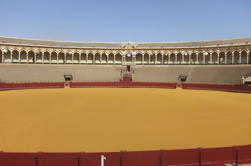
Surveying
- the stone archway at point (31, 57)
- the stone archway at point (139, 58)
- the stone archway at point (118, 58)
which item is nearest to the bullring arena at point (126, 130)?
the stone archway at point (31, 57)

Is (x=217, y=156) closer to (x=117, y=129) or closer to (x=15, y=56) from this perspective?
(x=117, y=129)

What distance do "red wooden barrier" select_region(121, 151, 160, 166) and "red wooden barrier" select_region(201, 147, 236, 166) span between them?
50.3 inches

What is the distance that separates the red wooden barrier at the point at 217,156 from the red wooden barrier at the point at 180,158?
0.20 m

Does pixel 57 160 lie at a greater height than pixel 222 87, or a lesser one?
lesser

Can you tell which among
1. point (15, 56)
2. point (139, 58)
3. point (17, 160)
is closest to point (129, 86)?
point (139, 58)

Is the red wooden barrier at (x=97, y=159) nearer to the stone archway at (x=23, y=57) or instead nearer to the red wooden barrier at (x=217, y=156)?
the red wooden barrier at (x=217, y=156)

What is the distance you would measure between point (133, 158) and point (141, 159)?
21 cm

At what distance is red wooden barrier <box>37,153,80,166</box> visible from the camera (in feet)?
18.5

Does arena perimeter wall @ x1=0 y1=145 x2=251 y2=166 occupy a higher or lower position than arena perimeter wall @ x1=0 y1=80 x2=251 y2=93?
lower

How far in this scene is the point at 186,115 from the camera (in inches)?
557

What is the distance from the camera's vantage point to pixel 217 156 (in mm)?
6066

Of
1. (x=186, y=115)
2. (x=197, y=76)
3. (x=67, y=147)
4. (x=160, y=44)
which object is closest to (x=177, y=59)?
(x=160, y=44)

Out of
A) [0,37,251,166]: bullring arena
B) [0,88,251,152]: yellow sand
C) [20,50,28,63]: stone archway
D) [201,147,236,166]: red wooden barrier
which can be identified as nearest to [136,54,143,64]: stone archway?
[0,37,251,166]: bullring arena

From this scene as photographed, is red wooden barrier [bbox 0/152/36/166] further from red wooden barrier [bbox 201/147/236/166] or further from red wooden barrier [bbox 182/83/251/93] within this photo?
red wooden barrier [bbox 182/83/251/93]
